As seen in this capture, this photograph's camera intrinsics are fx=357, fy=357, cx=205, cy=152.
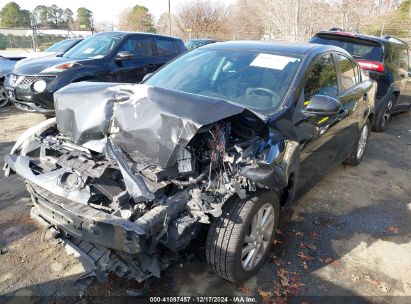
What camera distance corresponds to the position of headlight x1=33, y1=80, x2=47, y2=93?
6227mm

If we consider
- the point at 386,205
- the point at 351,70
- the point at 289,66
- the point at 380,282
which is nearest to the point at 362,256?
the point at 380,282

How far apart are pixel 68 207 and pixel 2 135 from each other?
15.9ft

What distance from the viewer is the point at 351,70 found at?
4.59m

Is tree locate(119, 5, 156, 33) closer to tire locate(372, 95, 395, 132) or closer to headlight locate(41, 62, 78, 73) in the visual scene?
headlight locate(41, 62, 78, 73)

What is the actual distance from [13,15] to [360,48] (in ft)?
184

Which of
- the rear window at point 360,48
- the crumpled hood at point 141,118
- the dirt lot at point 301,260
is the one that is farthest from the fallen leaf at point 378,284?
the rear window at point 360,48

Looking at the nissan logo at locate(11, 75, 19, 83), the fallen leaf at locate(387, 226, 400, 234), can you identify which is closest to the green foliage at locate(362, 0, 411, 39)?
the fallen leaf at locate(387, 226, 400, 234)

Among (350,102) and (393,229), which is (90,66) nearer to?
(350,102)

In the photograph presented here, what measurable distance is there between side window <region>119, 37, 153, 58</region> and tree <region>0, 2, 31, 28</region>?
45533mm

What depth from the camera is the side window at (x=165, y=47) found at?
825 cm

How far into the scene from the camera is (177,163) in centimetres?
246

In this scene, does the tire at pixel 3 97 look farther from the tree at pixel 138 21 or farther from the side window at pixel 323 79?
the tree at pixel 138 21

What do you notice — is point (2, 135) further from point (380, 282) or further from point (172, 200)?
point (380, 282)

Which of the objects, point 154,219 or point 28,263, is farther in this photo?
point 28,263
